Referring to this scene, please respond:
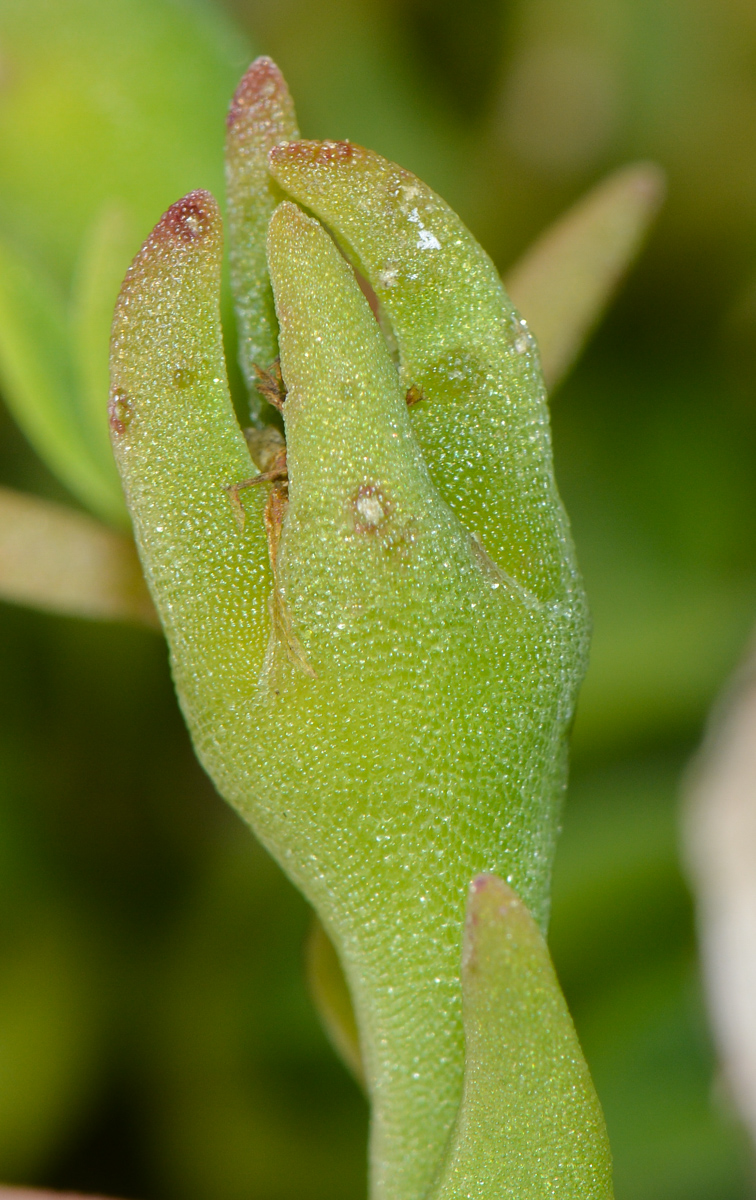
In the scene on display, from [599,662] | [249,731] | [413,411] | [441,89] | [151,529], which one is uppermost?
[441,89]

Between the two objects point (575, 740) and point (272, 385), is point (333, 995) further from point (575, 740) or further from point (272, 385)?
point (575, 740)

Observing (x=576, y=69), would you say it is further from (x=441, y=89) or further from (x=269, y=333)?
(x=269, y=333)

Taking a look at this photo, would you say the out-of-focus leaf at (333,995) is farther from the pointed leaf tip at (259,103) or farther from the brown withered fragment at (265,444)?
the pointed leaf tip at (259,103)

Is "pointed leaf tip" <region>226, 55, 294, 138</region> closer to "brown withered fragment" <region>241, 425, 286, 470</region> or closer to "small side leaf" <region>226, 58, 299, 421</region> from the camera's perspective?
"small side leaf" <region>226, 58, 299, 421</region>

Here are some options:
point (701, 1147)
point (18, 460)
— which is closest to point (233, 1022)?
point (701, 1147)

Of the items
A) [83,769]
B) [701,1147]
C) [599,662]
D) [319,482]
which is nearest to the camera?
[319,482]

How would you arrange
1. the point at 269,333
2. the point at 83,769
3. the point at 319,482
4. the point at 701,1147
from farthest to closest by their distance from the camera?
1. the point at 83,769
2. the point at 701,1147
3. the point at 269,333
4. the point at 319,482
